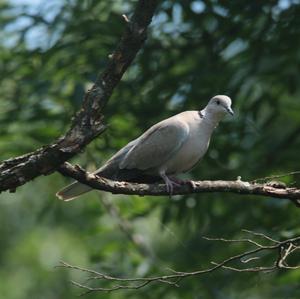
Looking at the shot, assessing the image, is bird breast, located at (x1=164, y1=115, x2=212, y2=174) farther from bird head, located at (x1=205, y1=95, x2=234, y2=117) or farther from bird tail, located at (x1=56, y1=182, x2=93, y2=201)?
bird tail, located at (x1=56, y1=182, x2=93, y2=201)

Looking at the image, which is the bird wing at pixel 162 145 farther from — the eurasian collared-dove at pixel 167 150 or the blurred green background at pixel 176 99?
the blurred green background at pixel 176 99

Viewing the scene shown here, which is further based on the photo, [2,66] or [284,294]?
[2,66]

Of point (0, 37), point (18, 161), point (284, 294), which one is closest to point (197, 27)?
point (0, 37)

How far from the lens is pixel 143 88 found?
32.6ft

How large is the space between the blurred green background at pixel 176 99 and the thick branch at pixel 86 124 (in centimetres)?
405

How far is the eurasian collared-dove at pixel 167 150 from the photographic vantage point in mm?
6652

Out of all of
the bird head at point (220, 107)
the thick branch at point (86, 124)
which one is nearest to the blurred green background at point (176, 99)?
the bird head at point (220, 107)

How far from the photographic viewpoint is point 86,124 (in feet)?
15.7

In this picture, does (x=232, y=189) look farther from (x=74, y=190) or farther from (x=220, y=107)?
(x=220, y=107)

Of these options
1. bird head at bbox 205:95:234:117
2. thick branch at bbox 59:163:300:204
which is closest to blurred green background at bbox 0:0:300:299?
bird head at bbox 205:95:234:117

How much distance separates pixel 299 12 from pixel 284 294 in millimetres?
2462

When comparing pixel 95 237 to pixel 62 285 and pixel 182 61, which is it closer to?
pixel 182 61

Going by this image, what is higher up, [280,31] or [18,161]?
[18,161]

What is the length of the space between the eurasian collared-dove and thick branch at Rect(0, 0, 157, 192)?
179 cm
